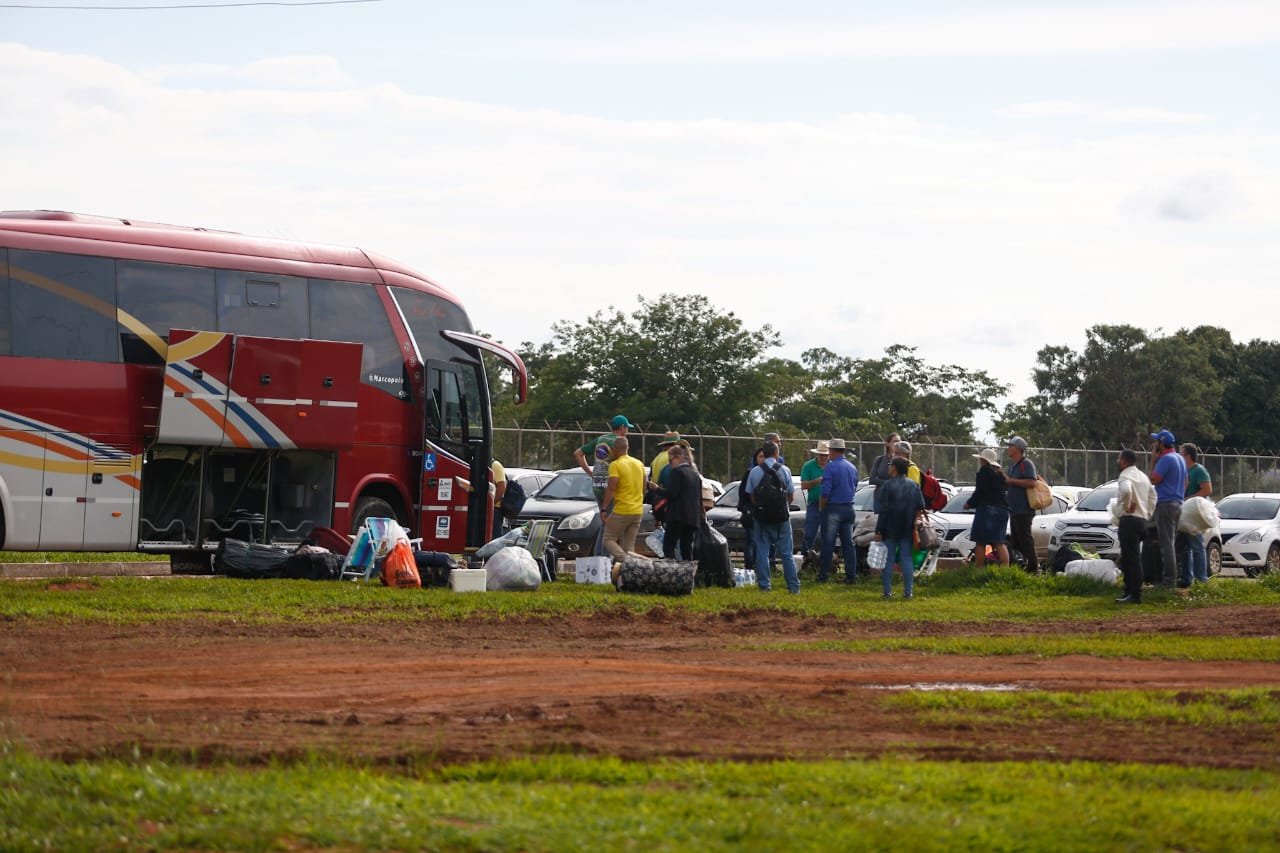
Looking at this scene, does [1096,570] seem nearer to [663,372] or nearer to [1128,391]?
[663,372]

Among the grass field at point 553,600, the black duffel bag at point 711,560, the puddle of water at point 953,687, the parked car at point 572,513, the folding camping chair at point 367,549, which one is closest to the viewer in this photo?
the puddle of water at point 953,687

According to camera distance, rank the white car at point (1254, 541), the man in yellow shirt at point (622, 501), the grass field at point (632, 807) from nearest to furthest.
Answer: the grass field at point (632, 807)
the man in yellow shirt at point (622, 501)
the white car at point (1254, 541)

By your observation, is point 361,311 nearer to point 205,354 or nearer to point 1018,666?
point 205,354

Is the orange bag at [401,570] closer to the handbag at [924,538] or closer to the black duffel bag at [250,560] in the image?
the black duffel bag at [250,560]

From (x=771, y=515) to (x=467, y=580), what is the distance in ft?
13.3

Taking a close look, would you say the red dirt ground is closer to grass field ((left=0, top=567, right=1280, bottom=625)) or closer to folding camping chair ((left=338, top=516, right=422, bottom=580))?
grass field ((left=0, top=567, right=1280, bottom=625))

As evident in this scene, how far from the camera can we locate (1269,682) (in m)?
11.7

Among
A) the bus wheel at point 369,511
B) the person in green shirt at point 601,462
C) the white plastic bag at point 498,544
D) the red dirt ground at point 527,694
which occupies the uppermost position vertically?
the person in green shirt at point 601,462

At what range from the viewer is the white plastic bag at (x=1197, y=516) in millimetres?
20406

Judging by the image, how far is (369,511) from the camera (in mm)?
21562

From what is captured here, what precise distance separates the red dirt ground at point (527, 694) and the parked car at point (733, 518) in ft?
38.8

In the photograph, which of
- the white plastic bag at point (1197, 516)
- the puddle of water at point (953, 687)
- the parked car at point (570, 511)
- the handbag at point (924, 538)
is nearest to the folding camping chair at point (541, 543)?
the parked car at point (570, 511)

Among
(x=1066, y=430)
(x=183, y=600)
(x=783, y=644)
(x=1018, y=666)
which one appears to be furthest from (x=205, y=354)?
(x=1066, y=430)

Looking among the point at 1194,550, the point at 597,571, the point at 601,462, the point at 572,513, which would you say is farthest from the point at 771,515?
the point at 572,513
